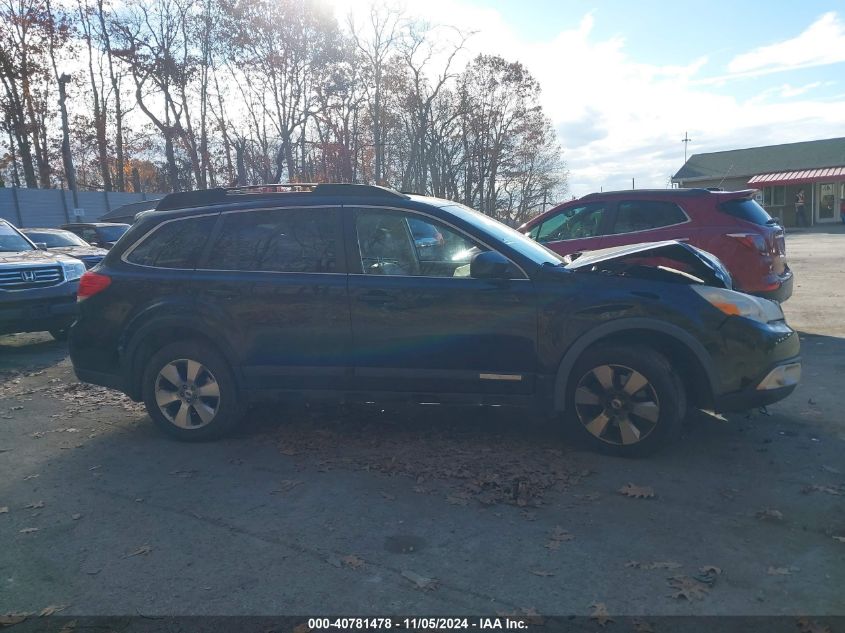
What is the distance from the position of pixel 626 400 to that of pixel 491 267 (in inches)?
52.4

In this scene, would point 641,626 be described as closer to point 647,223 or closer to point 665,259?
point 665,259

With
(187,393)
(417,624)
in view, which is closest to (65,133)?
(187,393)

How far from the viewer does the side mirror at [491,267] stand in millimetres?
4688

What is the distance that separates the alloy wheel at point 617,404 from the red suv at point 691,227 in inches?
151

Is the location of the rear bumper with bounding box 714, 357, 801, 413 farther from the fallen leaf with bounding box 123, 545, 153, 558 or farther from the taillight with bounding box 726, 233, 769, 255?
the fallen leaf with bounding box 123, 545, 153, 558

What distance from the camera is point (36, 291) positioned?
8883 millimetres

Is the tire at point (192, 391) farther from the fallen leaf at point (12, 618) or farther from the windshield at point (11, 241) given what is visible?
the windshield at point (11, 241)

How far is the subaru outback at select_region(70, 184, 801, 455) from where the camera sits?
4.62 m

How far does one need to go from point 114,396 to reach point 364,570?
4.60 metres

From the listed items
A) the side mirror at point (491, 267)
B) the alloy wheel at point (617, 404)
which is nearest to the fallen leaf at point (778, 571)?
the alloy wheel at point (617, 404)

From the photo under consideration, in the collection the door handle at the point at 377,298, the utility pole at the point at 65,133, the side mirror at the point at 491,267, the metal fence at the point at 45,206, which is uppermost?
the utility pole at the point at 65,133

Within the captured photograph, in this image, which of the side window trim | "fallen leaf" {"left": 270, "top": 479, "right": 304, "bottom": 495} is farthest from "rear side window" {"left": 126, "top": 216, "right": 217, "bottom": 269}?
"fallen leaf" {"left": 270, "top": 479, "right": 304, "bottom": 495}

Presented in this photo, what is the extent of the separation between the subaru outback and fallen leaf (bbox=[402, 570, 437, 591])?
176cm

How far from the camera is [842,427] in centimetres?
523
